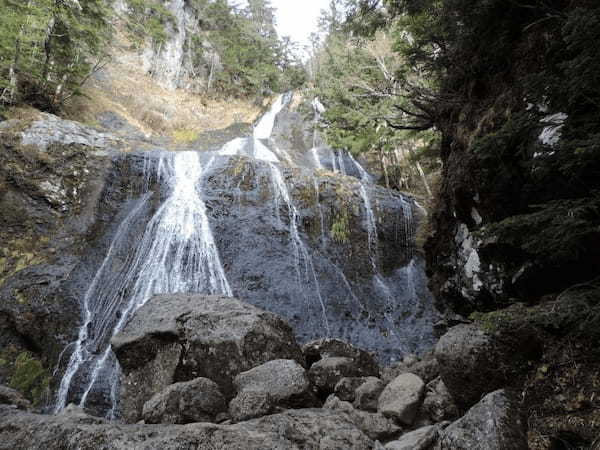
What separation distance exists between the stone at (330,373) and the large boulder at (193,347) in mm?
510

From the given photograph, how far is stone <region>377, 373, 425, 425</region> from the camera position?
3.99 metres

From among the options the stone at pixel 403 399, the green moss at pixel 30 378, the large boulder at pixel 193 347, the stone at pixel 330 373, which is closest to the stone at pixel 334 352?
the stone at pixel 330 373

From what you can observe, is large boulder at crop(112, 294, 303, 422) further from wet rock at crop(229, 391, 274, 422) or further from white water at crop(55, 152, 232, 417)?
white water at crop(55, 152, 232, 417)

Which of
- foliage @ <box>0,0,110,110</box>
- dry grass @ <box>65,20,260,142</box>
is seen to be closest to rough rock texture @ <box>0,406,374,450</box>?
foliage @ <box>0,0,110,110</box>

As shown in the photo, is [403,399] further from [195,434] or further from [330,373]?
[195,434]

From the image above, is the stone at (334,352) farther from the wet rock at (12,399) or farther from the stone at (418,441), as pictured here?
the wet rock at (12,399)

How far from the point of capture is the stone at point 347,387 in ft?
16.2

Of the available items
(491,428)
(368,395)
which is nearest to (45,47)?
(368,395)

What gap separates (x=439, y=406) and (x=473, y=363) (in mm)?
933

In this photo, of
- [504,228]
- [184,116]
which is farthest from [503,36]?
[184,116]

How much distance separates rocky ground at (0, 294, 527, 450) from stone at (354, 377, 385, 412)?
13 mm

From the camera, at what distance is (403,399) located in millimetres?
4133

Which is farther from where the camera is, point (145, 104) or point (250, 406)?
point (145, 104)

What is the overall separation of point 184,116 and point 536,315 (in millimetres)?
27609
